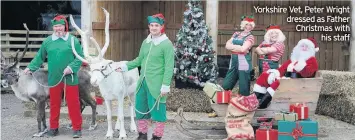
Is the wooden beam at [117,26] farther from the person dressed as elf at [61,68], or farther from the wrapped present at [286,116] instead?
the wrapped present at [286,116]

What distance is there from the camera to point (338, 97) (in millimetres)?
11125

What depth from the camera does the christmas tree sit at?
39.1 feet

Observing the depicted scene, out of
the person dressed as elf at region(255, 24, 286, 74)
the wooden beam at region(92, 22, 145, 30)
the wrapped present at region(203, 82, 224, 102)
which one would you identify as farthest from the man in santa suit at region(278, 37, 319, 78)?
the wooden beam at region(92, 22, 145, 30)

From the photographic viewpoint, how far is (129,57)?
16641 millimetres

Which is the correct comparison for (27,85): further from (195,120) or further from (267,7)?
(267,7)

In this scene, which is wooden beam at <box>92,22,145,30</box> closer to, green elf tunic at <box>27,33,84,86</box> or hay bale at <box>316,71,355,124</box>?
green elf tunic at <box>27,33,84,86</box>

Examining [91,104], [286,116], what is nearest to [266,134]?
[286,116]

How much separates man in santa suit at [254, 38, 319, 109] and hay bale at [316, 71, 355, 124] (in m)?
2.09

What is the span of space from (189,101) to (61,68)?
9.90 ft

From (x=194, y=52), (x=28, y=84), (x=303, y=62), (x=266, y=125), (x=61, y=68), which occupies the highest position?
(x=194, y=52)

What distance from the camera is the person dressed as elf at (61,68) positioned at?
9.36 meters

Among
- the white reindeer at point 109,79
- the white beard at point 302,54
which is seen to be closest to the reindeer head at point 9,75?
the white reindeer at point 109,79

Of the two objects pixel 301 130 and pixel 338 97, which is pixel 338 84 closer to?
pixel 338 97

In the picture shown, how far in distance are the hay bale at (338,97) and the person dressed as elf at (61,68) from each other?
4494 mm
